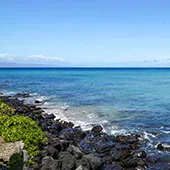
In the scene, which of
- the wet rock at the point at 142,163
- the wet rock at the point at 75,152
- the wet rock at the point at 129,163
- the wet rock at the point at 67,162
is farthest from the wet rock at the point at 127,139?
the wet rock at the point at 67,162

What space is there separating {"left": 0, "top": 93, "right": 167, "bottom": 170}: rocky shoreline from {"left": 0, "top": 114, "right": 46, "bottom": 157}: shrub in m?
0.54

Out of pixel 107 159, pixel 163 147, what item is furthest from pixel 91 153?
pixel 163 147

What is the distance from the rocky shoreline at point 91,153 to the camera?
16188mm

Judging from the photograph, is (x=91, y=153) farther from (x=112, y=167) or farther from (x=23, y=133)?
(x=23, y=133)

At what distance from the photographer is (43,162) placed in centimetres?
1595

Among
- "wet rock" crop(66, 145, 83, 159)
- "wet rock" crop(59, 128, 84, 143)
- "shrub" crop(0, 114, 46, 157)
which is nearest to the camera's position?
"shrub" crop(0, 114, 46, 157)

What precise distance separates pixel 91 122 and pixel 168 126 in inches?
321

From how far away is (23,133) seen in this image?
1742 cm

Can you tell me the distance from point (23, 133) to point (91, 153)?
16.8ft

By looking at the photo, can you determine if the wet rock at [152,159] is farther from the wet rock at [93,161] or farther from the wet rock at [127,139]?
the wet rock at [93,161]

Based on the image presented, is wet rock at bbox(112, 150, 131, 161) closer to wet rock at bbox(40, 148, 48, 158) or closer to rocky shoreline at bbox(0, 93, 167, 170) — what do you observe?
rocky shoreline at bbox(0, 93, 167, 170)

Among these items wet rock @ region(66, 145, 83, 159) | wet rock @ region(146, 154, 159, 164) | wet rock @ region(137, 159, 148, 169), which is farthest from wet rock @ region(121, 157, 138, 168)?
wet rock @ region(66, 145, 83, 159)

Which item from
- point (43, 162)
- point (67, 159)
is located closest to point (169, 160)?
point (67, 159)

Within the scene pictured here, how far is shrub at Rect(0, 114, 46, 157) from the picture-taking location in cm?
1681
